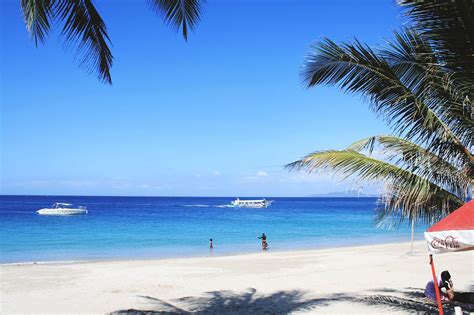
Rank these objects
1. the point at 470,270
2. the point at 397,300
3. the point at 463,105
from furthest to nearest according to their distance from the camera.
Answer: the point at 470,270
the point at 397,300
the point at 463,105

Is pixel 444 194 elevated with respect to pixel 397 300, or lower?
elevated

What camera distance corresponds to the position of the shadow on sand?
9008 millimetres

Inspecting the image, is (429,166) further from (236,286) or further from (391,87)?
(236,286)

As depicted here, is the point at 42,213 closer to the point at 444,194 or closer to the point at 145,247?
the point at 145,247

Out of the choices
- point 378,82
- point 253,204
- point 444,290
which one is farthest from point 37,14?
point 253,204

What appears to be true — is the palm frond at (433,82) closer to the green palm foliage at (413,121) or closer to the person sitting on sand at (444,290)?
the green palm foliage at (413,121)

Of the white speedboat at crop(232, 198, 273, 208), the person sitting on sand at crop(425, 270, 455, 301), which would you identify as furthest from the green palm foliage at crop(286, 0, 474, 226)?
the white speedboat at crop(232, 198, 273, 208)

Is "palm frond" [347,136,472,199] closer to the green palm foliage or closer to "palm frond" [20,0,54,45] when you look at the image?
the green palm foliage

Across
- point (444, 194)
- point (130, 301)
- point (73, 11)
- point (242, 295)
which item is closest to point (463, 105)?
point (444, 194)

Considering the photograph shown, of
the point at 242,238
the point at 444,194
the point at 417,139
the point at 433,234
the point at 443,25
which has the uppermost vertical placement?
the point at 443,25

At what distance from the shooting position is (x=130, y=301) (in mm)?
10516

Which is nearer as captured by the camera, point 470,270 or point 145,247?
point 470,270

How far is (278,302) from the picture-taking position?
10.2 m

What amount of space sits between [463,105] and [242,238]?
3191cm
